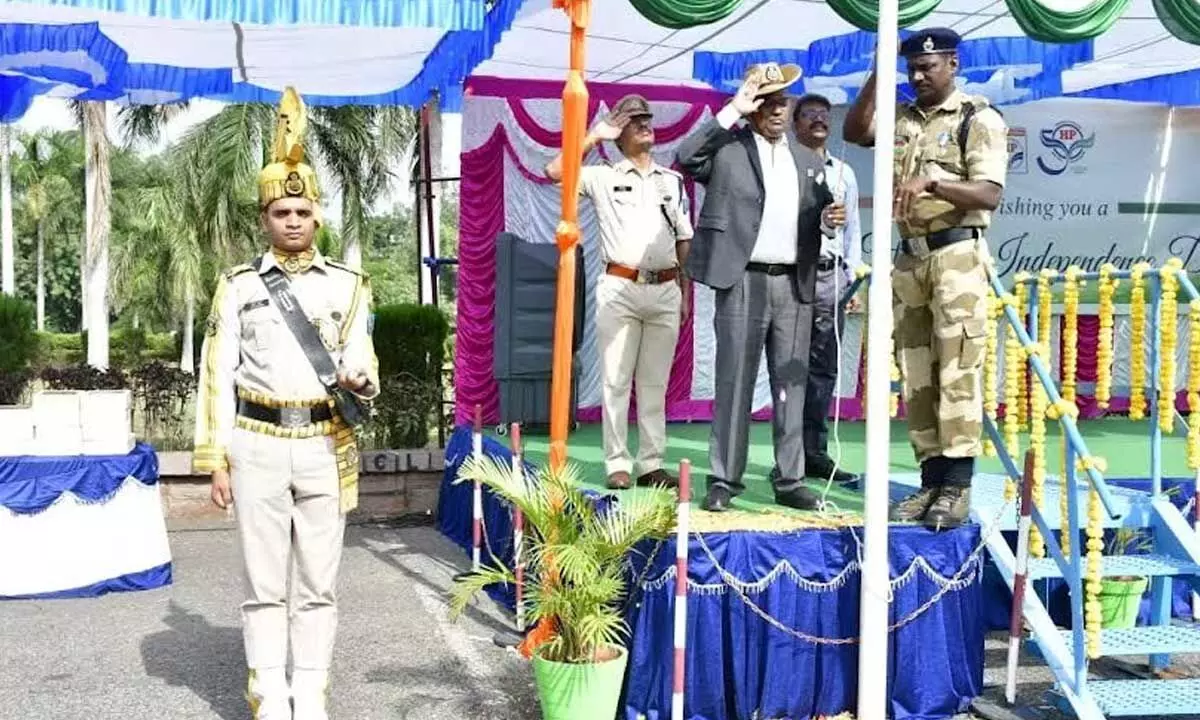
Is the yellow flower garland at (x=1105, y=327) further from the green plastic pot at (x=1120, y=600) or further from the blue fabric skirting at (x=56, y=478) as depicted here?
the blue fabric skirting at (x=56, y=478)

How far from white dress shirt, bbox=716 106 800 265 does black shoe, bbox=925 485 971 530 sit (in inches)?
44.6

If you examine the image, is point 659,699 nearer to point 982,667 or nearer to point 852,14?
point 982,667

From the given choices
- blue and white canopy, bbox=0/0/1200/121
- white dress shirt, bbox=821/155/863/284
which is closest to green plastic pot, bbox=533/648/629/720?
white dress shirt, bbox=821/155/863/284

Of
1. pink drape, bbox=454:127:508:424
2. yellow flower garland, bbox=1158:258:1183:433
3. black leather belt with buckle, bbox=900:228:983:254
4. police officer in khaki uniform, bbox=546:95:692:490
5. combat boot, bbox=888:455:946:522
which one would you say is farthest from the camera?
pink drape, bbox=454:127:508:424

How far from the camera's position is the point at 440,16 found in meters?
5.59

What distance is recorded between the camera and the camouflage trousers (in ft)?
14.8

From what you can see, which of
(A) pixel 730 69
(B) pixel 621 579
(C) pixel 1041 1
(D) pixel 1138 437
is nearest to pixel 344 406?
(B) pixel 621 579

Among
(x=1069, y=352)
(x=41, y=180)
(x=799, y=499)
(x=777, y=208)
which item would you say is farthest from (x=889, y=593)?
(x=41, y=180)

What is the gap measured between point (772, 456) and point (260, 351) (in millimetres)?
3498

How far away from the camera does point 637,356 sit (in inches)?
226

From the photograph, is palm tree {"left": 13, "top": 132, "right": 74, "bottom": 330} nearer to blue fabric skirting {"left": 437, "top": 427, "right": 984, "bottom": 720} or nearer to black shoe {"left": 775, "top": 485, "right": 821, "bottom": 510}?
black shoe {"left": 775, "top": 485, "right": 821, "bottom": 510}

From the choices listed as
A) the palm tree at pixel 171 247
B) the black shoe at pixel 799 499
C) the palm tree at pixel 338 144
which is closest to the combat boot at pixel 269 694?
the black shoe at pixel 799 499

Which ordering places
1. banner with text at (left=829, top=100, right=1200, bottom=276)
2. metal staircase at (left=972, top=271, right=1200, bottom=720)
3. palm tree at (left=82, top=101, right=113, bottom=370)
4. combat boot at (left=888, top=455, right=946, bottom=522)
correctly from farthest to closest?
palm tree at (left=82, top=101, right=113, bottom=370) → banner with text at (left=829, top=100, right=1200, bottom=276) → combat boot at (left=888, top=455, right=946, bottom=522) → metal staircase at (left=972, top=271, right=1200, bottom=720)

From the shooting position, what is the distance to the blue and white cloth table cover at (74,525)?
605 centimetres
